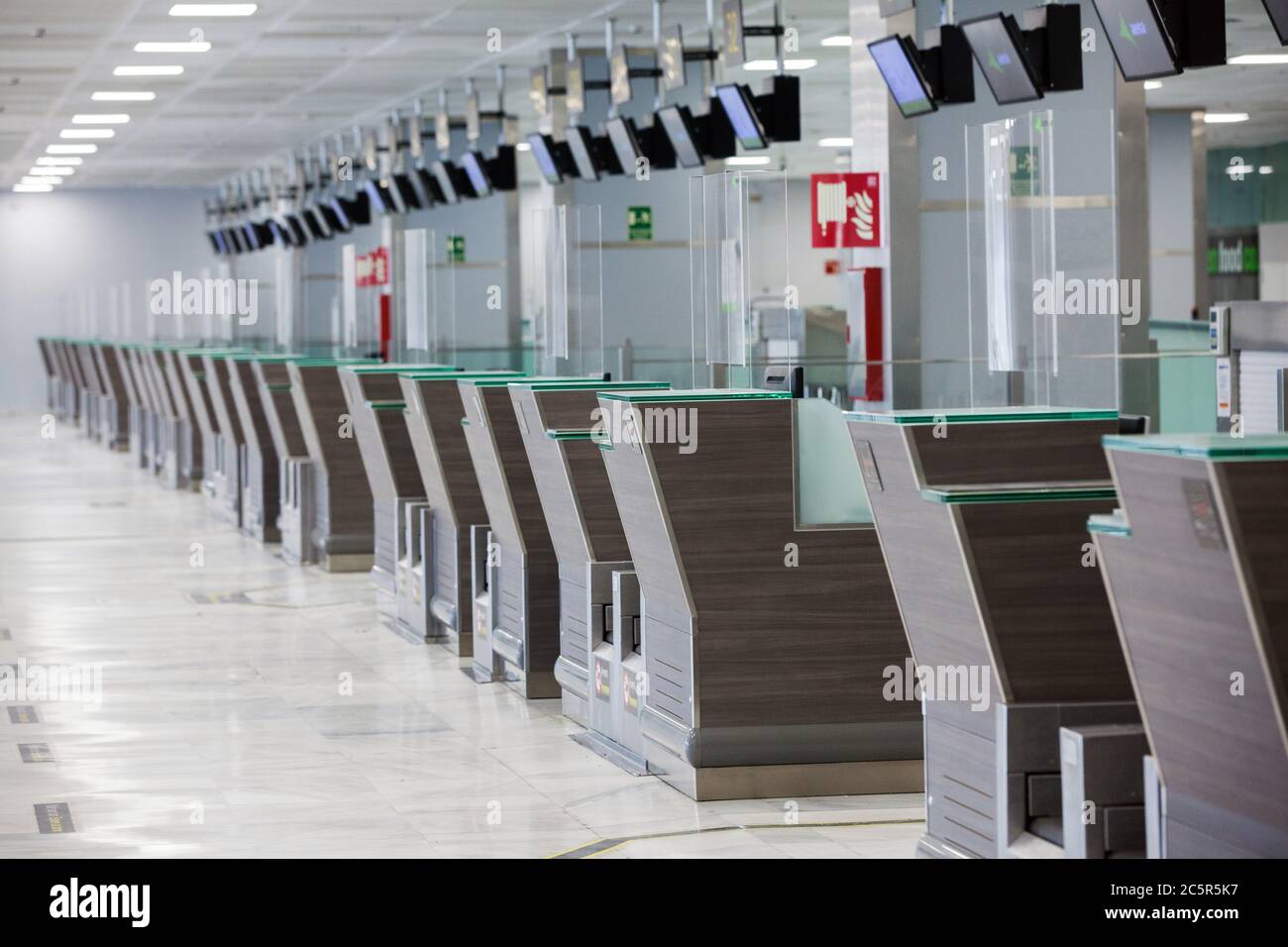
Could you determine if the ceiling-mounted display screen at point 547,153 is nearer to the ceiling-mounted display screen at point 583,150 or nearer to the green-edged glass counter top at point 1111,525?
the ceiling-mounted display screen at point 583,150

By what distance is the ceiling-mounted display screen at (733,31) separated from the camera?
405 inches

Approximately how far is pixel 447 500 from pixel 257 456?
499 cm

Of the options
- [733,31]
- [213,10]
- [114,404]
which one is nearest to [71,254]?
[114,404]

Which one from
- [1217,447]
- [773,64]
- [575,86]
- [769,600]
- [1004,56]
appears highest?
[773,64]

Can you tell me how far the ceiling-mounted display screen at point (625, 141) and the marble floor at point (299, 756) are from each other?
11.1ft

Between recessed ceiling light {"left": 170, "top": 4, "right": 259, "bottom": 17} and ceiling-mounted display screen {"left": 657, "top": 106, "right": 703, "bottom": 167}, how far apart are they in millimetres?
2746

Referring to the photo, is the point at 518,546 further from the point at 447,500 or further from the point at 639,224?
the point at 639,224

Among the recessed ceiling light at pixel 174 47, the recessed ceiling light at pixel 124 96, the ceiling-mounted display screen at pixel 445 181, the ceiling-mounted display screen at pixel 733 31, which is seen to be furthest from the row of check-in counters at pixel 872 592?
the recessed ceiling light at pixel 124 96

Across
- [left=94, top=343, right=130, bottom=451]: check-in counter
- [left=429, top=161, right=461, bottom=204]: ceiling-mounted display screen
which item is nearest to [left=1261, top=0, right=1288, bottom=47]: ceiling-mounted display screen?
[left=429, top=161, right=461, bottom=204]: ceiling-mounted display screen

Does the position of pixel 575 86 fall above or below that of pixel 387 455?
above

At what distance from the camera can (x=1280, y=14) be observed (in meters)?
5.45

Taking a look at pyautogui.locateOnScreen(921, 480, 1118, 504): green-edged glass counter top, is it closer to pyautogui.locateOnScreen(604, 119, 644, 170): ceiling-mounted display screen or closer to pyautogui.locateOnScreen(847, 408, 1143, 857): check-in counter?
pyautogui.locateOnScreen(847, 408, 1143, 857): check-in counter

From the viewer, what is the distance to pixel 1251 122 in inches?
733

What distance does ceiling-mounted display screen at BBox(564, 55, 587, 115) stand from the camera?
13.1 meters
